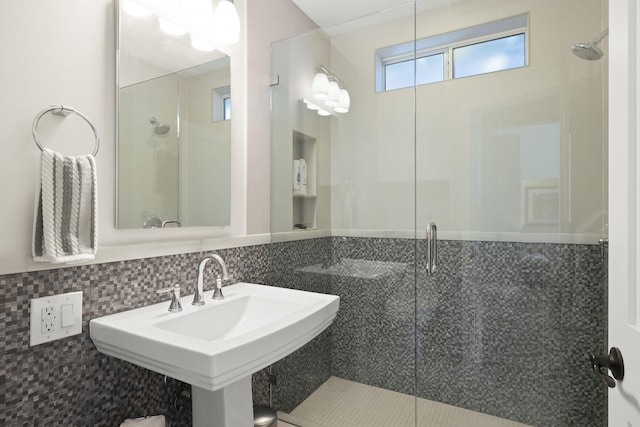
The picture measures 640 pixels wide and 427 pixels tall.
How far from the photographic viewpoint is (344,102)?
6.82 ft

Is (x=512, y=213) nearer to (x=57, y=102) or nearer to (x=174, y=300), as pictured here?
(x=174, y=300)

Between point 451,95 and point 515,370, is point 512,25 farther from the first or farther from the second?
point 515,370

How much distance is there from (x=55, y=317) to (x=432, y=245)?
168cm

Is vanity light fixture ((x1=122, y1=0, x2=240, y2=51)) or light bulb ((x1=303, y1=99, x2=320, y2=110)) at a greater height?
vanity light fixture ((x1=122, y1=0, x2=240, y2=51))

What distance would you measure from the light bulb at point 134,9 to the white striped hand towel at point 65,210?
0.60 metres

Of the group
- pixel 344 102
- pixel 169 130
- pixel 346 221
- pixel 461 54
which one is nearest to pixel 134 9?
pixel 169 130

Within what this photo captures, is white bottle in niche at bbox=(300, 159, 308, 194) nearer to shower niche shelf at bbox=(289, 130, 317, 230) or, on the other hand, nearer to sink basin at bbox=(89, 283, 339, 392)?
shower niche shelf at bbox=(289, 130, 317, 230)

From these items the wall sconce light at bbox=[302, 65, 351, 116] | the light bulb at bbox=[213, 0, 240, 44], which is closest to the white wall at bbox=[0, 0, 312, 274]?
the light bulb at bbox=[213, 0, 240, 44]

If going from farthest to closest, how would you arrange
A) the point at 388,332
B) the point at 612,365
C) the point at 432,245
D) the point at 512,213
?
the point at 388,332
the point at 432,245
the point at 512,213
the point at 612,365

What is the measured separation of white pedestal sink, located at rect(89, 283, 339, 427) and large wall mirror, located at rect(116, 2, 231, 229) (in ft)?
1.20

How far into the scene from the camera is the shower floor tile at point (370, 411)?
6.07ft

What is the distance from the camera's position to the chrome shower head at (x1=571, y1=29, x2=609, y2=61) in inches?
63.4

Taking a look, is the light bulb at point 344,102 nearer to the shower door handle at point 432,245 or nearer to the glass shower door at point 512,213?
the glass shower door at point 512,213

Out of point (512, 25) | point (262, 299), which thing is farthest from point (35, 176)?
point (512, 25)
